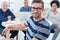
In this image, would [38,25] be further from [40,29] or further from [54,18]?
[54,18]

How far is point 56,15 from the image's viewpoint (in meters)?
3.69

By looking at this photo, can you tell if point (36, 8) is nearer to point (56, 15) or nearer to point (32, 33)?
point (32, 33)

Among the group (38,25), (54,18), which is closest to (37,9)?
(38,25)

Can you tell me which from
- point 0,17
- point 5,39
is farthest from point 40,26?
point 0,17

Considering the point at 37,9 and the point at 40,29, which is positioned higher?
the point at 37,9

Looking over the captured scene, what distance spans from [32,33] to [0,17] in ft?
6.37

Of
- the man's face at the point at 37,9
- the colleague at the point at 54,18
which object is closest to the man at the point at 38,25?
the man's face at the point at 37,9

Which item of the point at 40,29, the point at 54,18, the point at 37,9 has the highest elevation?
the point at 37,9

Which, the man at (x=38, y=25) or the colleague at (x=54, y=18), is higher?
the man at (x=38, y=25)

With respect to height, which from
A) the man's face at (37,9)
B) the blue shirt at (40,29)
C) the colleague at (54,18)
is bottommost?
the colleague at (54,18)

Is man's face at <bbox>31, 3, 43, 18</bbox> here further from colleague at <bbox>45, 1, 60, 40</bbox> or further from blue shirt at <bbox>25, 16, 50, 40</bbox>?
colleague at <bbox>45, 1, 60, 40</bbox>

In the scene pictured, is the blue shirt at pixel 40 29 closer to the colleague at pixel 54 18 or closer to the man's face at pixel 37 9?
the man's face at pixel 37 9

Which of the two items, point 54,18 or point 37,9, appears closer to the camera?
point 37,9

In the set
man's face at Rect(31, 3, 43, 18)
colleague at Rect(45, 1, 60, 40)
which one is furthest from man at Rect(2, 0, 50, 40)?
colleague at Rect(45, 1, 60, 40)
